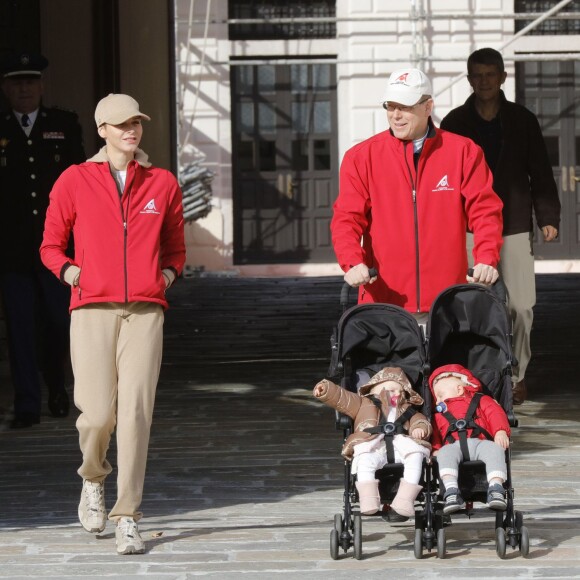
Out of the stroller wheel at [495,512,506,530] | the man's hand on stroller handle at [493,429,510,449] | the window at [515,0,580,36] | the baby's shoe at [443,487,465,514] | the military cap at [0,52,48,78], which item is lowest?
the stroller wheel at [495,512,506,530]

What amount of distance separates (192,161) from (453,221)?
16.2m

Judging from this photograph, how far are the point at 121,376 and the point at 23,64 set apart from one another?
327 centimetres

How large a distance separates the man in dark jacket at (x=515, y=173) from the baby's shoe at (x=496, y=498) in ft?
12.1

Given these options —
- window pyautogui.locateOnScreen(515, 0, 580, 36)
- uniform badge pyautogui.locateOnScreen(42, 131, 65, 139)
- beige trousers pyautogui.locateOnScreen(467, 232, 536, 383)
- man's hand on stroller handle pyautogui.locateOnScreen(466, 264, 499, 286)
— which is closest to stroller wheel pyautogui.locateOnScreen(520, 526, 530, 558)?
man's hand on stroller handle pyautogui.locateOnScreen(466, 264, 499, 286)

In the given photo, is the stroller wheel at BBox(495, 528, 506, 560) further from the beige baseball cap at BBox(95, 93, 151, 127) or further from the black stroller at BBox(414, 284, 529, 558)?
the beige baseball cap at BBox(95, 93, 151, 127)

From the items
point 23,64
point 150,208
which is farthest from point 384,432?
point 23,64

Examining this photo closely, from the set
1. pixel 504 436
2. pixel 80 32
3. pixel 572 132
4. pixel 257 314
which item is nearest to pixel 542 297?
pixel 257 314

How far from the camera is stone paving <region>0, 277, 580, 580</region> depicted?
6.08 meters

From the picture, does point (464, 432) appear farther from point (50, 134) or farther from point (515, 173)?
point (50, 134)

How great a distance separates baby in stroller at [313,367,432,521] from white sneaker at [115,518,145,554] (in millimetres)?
836

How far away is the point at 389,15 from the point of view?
76.6 ft

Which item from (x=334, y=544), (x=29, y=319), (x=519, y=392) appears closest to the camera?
(x=334, y=544)

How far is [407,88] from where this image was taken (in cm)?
664

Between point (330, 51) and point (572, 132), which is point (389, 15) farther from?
point (572, 132)
